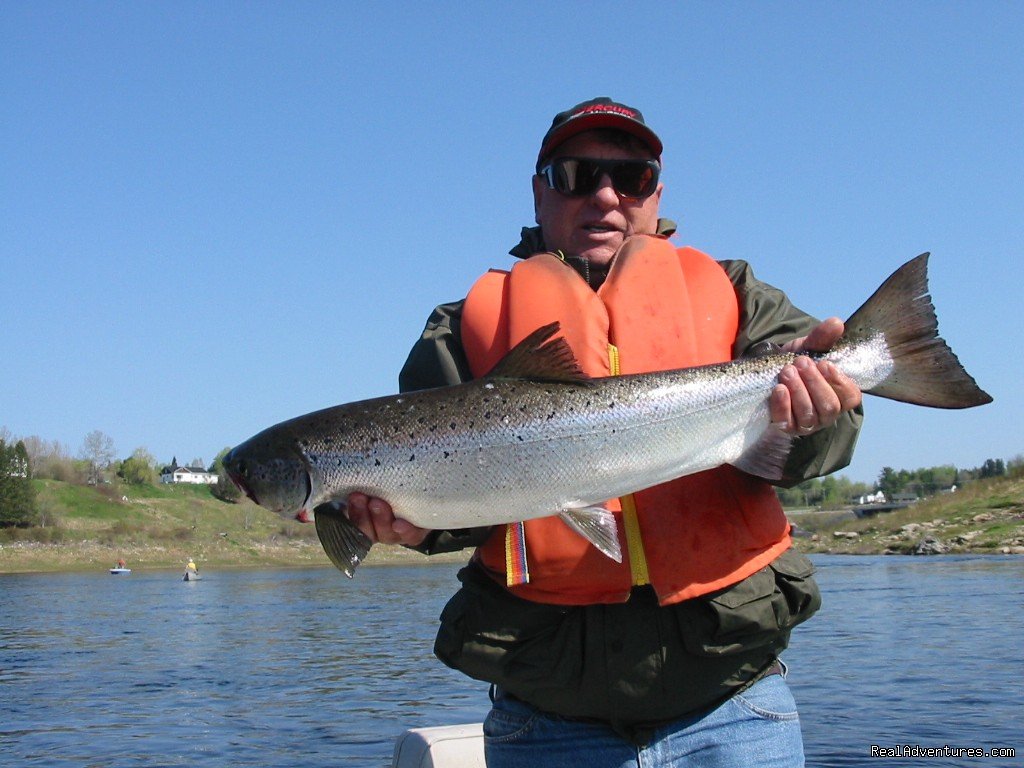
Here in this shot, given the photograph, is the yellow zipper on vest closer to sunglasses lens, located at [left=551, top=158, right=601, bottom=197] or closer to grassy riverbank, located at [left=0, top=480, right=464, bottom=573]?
sunglasses lens, located at [left=551, top=158, right=601, bottom=197]

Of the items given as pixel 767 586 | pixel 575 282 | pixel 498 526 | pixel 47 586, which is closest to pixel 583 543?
pixel 498 526

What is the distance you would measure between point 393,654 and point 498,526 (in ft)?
65.0

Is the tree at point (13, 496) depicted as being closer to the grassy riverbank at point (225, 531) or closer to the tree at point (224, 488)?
the grassy riverbank at point (225, 531)

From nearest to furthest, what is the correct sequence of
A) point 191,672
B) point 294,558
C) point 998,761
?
point 998,761
point 191,672
point 294,558

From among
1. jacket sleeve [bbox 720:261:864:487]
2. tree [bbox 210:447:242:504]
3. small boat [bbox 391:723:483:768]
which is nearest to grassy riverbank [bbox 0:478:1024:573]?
small boat [bbox 391:723:483:768]

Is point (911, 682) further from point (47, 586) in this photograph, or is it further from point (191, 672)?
point (47, 586)

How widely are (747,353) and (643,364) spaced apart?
419mm

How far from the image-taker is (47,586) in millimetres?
54844

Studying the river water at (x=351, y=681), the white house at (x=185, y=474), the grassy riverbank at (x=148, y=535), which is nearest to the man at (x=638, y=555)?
the river water at (x=351, y=681)

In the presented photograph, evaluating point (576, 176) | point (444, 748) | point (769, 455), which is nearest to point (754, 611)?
point (769, 455)

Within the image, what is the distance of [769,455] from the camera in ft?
11.7

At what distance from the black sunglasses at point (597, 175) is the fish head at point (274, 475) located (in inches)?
62.0

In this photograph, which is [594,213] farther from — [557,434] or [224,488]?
[224,488]

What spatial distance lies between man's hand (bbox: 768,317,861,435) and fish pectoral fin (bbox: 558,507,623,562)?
71 cm
